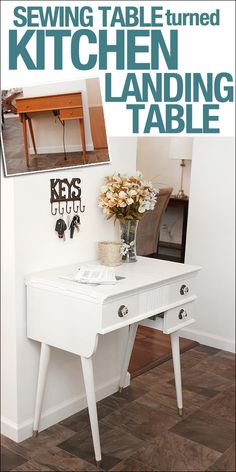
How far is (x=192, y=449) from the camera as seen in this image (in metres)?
2.19

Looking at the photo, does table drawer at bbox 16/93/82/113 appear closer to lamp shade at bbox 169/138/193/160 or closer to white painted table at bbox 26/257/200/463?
white painted table at bbox 26/257/200/463

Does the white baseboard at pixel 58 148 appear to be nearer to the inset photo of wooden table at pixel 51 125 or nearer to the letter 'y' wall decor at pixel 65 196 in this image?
the inset photo of wooden table at pixel 51 125

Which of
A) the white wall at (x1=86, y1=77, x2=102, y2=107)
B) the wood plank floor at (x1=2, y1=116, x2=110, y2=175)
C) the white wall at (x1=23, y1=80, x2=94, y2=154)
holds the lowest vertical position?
the wood plank floor at (x1=2, y1=116, x2=110, y2=175)

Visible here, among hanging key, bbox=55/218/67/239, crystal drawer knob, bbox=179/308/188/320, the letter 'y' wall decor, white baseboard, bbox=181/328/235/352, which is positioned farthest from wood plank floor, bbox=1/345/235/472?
the letter 'y' wall decor

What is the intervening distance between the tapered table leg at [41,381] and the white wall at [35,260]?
0.12 feet

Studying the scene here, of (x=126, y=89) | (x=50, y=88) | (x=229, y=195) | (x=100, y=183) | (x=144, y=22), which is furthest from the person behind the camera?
(x=229, y=195)

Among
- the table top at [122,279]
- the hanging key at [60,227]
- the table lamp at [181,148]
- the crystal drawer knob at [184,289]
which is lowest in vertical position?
the crystal drawer knob at [184,289]

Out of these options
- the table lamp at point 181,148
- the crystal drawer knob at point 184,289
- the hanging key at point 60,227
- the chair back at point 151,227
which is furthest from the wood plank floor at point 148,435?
the table lamp at point 181,148

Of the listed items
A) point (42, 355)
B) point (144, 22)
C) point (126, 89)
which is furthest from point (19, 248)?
point (144, 22)

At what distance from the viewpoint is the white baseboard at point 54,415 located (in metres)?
2.20

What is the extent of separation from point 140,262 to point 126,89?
751 millimetres

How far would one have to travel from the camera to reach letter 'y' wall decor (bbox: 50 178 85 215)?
2.20m

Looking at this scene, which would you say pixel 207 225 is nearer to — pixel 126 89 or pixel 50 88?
pixel 126 89

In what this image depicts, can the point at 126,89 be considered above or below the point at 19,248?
above
